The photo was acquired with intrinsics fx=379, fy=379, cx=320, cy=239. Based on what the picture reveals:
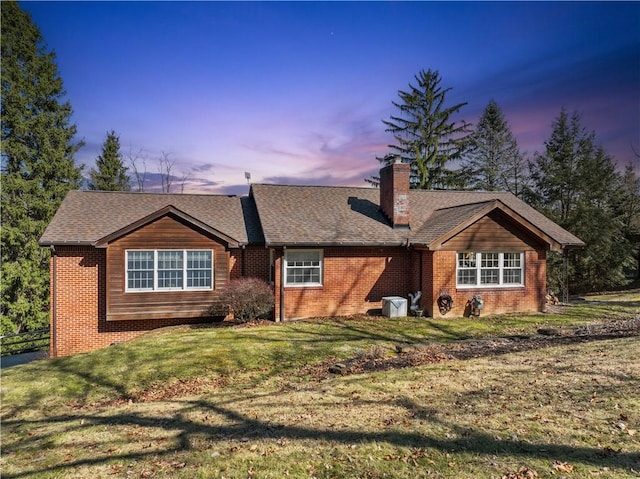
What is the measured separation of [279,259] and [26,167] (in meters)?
21.7

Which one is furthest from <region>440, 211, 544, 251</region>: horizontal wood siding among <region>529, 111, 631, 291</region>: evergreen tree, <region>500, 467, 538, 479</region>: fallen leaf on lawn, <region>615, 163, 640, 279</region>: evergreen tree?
<region>615, 163, 640, 279</region>: evergreen tree

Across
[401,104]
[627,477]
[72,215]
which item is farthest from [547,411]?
[401,104]

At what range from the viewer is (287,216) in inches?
690

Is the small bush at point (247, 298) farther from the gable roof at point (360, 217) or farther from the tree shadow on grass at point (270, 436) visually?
the tree shadow on grass at point (270, 436)

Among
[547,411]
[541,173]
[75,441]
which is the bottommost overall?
[75,441]

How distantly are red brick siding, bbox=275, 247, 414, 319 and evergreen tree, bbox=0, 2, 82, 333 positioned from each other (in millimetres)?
19459

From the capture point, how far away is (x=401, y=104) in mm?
37406

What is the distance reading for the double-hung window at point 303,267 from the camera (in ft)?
52.1

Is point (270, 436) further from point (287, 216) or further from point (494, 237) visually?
point (494, 237)

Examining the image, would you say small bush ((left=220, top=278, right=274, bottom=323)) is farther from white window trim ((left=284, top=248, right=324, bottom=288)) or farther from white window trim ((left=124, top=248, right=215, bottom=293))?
white window trim ((left=124, top=248, right=215, bottom=293))

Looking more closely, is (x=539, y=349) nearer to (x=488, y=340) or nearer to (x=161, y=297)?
(x=488, y=340)

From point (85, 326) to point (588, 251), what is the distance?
32227mm

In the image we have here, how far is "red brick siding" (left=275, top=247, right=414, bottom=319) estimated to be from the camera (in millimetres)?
15867

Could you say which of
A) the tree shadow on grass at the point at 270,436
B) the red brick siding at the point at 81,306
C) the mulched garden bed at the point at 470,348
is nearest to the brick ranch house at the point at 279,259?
the red brick siding at the point at 81,306
